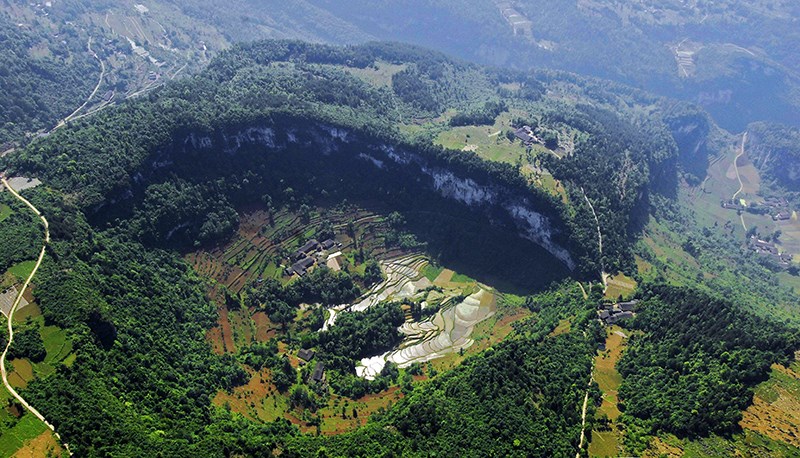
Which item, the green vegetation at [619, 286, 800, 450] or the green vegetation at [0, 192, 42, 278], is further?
the green vegetation at [0, 192, 42, 278]

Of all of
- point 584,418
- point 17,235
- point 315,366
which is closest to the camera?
point 584,418

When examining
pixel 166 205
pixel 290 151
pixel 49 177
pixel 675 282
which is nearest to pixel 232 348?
pixel 166 205

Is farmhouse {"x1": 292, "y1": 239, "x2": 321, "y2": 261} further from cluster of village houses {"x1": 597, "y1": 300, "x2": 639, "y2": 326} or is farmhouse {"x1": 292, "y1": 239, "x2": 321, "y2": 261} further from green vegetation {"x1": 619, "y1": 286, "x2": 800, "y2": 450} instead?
green vegetation {"x1": 619, "y1": 286, "x2": 800, "y2": 450}

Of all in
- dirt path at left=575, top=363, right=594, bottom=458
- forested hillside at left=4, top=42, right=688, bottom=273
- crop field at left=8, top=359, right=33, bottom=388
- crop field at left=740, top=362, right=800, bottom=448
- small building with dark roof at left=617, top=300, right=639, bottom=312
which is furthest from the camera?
forested hillside at left=4, top=42, right=688, bottom=273

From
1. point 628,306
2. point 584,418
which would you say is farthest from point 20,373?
point 628,306

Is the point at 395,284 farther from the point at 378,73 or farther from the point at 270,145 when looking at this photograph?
the point at 378,73

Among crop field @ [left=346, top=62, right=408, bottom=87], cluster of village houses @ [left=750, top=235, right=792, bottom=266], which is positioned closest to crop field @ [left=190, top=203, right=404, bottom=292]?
crop field @ [left=346, top=62, right=408, bottom=87]

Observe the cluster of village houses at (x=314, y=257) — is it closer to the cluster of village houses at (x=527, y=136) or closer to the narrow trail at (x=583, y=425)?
the cluster of village houses at (x=527, y=136)

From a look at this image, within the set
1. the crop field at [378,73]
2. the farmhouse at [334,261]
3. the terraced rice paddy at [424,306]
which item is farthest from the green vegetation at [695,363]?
the crop field at [378,73]
